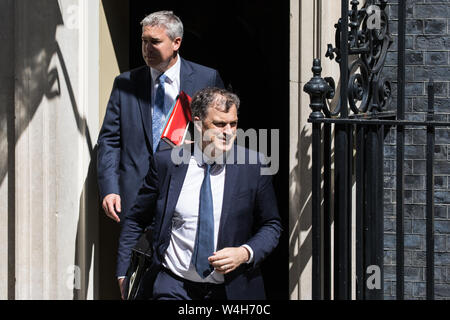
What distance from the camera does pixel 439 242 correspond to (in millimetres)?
5770

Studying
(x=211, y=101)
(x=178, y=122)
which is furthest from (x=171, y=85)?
(x=211, y=101)

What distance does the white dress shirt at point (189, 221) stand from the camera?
15.0 feet

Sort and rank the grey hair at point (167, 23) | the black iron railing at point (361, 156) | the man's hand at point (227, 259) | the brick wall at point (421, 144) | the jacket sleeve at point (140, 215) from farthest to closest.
Result: the brick wall at point (421, 144)
the grey hair at point (167, 23)
the jacket sleeve at point (140, 215)
the black iron railing at point (361, 156)
the man's hand at point (227, 259)

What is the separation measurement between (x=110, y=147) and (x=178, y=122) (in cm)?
54

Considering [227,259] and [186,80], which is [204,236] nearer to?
[227,259]

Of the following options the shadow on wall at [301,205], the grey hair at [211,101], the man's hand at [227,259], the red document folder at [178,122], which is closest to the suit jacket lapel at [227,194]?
the man's hand at [227,259]

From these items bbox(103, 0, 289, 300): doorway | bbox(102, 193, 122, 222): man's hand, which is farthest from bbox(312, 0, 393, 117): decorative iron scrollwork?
bbox(103, 0, 289, 300): doorway

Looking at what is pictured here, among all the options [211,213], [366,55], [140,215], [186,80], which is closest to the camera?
[211,213]

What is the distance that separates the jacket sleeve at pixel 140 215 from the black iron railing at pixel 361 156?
796 millimetres

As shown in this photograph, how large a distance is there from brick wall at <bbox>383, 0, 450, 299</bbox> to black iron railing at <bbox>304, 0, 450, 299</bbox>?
1.03m

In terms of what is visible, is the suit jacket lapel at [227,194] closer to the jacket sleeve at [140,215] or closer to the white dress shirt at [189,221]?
the white dress shirt at [189,221]

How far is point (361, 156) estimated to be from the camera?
4.63 meters
